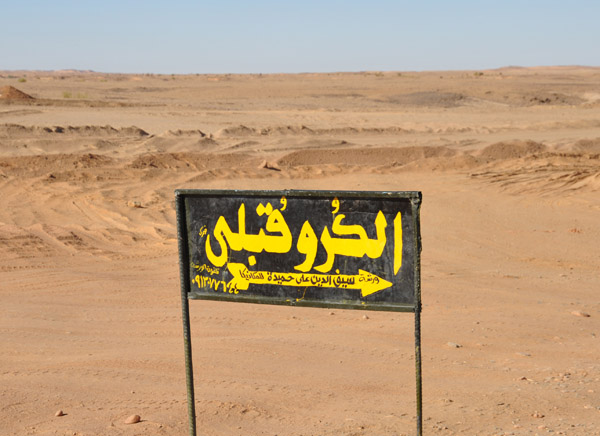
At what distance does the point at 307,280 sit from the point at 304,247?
0.49 feet

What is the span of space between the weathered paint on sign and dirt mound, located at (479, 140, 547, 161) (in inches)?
659

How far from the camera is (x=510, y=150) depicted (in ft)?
67.8

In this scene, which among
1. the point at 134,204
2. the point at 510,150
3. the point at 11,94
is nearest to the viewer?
the point at 134,204

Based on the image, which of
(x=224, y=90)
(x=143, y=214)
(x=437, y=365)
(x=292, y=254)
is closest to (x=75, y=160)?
(x=143, y=214)

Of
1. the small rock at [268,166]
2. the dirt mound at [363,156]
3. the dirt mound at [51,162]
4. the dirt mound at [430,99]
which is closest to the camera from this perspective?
the dirt mound at [51,162]

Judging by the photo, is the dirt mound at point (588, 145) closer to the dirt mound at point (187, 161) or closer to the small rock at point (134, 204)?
the dirt mound at point (187, 161)

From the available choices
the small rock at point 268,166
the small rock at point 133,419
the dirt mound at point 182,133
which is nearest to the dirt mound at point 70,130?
the dirt mound at point 182,133

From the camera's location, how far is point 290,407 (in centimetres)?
493

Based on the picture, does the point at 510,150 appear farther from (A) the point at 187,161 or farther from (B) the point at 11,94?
(B) the point at 11,94

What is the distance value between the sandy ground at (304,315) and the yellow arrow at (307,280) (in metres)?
1.26

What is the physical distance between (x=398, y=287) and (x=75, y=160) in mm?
16481

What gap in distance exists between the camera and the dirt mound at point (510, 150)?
20280 mm

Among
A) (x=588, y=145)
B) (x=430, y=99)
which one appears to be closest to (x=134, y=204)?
(x=588, y=145)

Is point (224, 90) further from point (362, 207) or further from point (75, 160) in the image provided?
point (362, 207)
